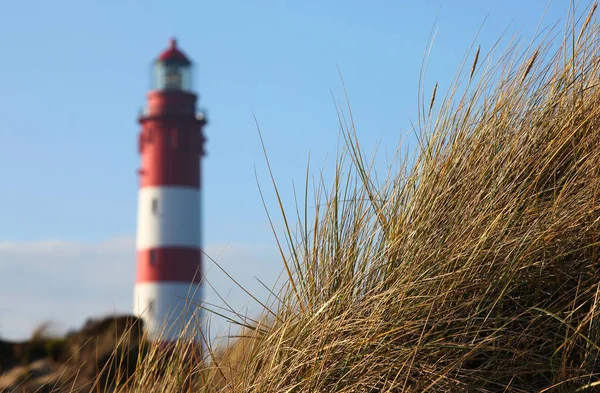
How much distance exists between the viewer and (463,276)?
1.71m

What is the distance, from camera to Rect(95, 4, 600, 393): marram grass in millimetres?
1683

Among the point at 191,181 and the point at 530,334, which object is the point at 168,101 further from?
the point at 530,334

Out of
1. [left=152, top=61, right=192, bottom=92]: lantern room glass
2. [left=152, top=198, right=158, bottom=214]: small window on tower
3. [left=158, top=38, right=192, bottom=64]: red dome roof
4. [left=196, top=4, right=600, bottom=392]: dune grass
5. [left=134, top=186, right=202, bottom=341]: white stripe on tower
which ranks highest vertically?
[left=158, top=38, right=192, bottom=64]: red dome roof

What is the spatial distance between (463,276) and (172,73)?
20939 millimetres

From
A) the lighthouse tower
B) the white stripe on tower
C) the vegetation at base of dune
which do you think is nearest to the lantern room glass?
the lighthouse tower

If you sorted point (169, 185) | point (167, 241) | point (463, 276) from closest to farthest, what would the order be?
point (463, 276), point (167, 241), point (169, 185)

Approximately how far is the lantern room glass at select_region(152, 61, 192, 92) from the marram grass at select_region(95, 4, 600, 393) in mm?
20342

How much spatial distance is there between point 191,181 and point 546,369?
19313mm

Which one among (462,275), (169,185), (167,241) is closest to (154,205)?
(169,185)

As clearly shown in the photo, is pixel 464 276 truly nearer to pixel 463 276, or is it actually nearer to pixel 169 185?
pixel 463 276

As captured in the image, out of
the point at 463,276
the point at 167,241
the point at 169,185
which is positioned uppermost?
the point at 169,185

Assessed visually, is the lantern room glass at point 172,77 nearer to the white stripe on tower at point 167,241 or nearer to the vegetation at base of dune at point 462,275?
the white stripe on tower at point 167,241

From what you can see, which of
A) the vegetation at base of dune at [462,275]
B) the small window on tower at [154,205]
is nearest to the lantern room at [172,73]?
the small window on tower at [154,205]

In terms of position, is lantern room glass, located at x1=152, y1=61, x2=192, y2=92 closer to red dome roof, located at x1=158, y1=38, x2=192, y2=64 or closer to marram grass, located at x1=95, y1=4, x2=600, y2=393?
red dome roof, located at x1=158, y1=38, x2=192, y2=64
